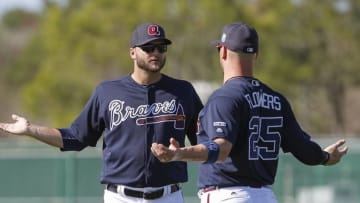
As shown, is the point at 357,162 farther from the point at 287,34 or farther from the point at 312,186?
the point at 287,34

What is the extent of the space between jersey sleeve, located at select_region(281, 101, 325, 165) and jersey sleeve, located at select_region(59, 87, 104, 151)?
167 centimetres

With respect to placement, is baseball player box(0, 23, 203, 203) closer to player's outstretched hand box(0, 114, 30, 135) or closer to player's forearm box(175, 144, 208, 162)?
player's outstretched hand box(0, 114, 30, 135)

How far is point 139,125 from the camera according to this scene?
796 cm

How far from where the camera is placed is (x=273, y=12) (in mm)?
36688

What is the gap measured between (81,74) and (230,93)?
31.0 metres

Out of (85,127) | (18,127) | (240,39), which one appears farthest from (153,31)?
(240,39)

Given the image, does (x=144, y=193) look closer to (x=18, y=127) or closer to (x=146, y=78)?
(x=146, y=78)

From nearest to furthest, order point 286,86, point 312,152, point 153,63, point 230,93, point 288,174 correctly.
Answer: point 230,93
point 312,152
point 153,63
point 288,174
point 286,86

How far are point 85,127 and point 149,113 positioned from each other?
1.62 feet

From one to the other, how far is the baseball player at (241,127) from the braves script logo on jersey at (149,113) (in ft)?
4.28

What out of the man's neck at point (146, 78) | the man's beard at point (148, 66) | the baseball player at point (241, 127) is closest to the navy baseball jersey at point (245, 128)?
the baseball player at point (241, 127)

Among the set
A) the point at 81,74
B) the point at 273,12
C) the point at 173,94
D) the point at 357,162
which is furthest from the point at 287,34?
the point at 173,94

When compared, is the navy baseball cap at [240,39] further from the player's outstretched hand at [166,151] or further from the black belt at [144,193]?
the black belt at [144,193]

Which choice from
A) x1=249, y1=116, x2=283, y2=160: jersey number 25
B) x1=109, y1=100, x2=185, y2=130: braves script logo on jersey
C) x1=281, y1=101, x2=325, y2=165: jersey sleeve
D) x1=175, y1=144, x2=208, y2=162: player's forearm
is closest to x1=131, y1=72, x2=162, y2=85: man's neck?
x1=109, y1=100, x2=185, y2=130: braves script logo on jersey
